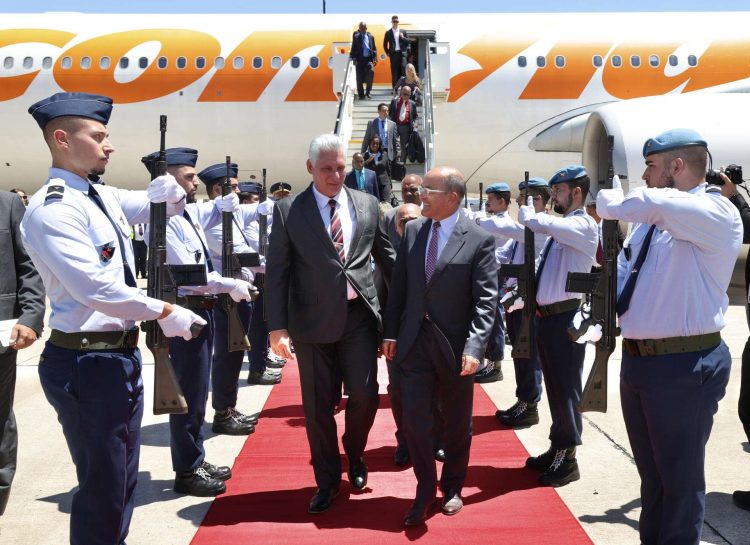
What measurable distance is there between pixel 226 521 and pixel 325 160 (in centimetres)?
200

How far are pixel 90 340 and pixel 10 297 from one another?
126 centimetres

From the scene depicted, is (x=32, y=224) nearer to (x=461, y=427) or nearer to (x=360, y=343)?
(x=360, y=343)

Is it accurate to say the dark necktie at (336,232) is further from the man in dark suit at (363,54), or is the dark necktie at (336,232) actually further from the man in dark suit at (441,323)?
the man in dark suit at (363,54)

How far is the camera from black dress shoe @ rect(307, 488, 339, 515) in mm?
4230

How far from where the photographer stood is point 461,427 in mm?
4211

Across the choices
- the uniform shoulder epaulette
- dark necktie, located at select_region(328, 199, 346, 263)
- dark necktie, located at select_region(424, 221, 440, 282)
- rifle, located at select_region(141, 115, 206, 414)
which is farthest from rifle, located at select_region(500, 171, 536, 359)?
the uniform shoulder epaulette

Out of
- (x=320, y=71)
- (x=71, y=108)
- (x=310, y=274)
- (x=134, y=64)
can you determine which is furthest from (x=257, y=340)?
(x=134, y=64)

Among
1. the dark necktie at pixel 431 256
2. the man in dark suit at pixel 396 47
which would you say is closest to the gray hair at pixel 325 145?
the dark necktie at pixel 431 256

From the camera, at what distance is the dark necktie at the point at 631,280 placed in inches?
136

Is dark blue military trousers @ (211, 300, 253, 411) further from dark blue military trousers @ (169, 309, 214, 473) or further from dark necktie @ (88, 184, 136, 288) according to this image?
dark necktie @ (88, 184, 136, 288)

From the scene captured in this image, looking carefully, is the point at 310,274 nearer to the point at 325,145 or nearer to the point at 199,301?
the point at 325,145

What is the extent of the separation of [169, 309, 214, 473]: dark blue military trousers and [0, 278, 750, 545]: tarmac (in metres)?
0.23

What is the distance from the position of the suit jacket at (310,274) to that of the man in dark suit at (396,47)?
428 inches

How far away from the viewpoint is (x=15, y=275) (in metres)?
4.14
